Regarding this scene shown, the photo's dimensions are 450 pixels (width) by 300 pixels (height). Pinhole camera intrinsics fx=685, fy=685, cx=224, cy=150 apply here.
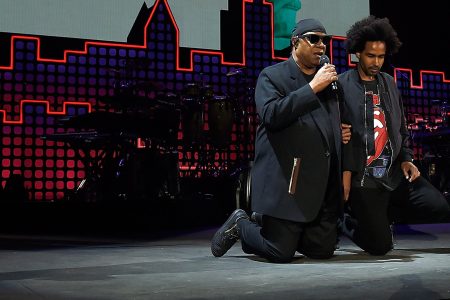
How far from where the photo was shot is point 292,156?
304cm

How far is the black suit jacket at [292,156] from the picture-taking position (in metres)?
3.02

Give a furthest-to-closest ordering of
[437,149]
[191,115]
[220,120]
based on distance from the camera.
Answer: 1. [437,149]
2. [220,120]
3. [191,115]

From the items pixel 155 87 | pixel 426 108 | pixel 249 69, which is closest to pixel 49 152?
pixel 155 87

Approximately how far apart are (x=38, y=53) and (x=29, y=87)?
56 cm

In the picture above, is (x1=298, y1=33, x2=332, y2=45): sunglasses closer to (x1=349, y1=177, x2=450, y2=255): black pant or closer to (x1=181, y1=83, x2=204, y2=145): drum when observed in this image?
(x1=349, y1=177, x2=450, y2=255): black pant

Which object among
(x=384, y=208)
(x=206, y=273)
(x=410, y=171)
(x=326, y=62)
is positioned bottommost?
(x=206, y=273)

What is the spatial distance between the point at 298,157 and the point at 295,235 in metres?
0.36

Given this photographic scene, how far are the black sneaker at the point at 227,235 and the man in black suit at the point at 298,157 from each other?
0.14m

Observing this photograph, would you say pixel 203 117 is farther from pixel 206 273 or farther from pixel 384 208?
pixel 206 273

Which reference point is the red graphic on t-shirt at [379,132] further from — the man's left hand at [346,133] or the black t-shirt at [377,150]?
the man's left hand at [346,133]

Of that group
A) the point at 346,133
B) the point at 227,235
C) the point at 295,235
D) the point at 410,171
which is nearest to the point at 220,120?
the point at 227,235

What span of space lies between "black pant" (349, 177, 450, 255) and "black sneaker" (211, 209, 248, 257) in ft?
1.89

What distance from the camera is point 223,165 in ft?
31.7

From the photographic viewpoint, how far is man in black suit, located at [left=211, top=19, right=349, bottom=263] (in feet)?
9.75
